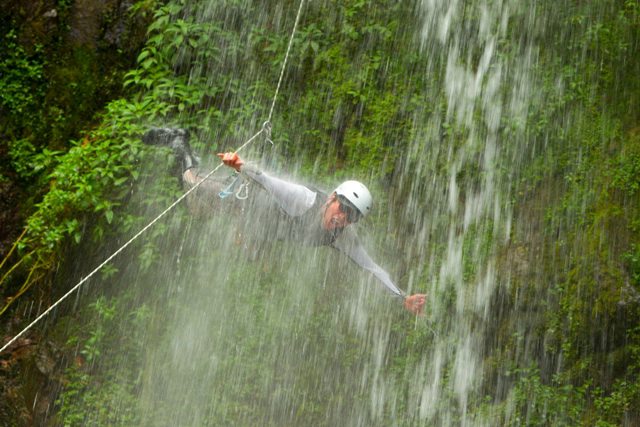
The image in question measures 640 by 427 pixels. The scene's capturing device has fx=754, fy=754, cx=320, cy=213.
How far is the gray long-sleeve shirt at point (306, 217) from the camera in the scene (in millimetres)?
5348

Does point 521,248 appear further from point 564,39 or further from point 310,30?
point 310,30

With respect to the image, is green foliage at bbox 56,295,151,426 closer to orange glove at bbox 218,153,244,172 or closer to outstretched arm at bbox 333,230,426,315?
outstretched arm at bbox 333,230,426,315

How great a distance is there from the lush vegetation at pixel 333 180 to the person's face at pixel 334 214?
1.67 metres

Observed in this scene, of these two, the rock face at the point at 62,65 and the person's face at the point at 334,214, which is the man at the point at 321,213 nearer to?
the person's face at the point at 334,214

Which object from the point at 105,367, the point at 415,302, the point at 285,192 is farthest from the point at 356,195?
the point at 105,367

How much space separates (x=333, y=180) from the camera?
7285mm

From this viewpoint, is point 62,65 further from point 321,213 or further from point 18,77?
point 321,213

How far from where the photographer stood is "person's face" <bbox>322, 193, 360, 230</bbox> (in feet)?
17.9

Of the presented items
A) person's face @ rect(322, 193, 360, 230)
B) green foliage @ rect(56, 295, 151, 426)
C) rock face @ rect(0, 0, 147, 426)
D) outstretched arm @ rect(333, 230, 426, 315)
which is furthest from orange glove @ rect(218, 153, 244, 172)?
rock face @ rect(0, 0, 147, 426)

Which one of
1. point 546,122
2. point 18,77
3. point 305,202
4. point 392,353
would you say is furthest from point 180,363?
point 546,122

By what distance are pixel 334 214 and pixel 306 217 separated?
21 cm

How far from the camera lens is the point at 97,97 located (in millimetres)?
7777

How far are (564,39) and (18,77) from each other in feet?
17.8

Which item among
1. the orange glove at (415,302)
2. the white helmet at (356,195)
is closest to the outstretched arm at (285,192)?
the white helmet at (356,195)
